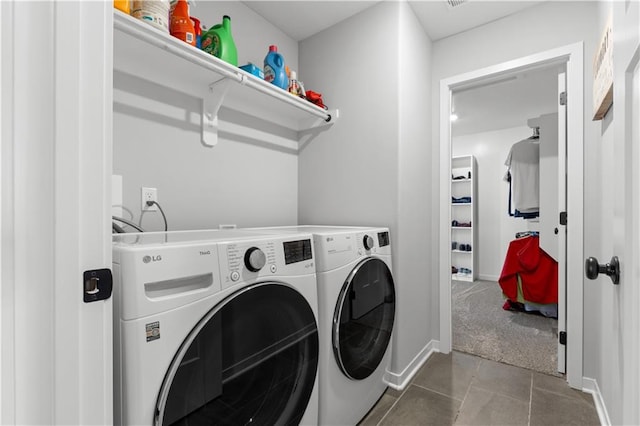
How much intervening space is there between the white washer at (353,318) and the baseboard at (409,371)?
0.27ft

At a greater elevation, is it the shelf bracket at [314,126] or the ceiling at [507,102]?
the ceiling at [507,102]

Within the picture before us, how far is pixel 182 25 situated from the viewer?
1.23 metres

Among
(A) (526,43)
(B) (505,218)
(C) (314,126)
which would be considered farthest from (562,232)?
(B) (505,218)

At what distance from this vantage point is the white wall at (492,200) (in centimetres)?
452

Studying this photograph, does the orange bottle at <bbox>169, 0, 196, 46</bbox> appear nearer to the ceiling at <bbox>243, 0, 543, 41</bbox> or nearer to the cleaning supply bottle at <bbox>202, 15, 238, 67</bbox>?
the cleaning supply bottle at <bbox>202, 15, 238, 67</bbox>

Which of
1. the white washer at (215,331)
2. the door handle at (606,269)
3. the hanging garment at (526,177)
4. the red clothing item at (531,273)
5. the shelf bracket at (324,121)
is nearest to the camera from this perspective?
the white washer at (215,331)

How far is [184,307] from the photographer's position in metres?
0.74

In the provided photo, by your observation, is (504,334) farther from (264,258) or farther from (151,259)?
(151,259)

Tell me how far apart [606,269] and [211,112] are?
5.63 ft

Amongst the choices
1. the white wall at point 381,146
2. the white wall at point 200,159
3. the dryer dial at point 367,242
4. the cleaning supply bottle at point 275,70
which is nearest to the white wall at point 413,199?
the white wall at point 381,146

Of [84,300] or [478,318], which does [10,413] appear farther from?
[478,318]

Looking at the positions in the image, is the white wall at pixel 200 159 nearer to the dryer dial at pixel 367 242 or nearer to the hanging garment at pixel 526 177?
the dryer dial at pixel 367 242

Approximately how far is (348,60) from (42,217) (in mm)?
1921

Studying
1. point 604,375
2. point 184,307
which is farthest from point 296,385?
point 604,375
